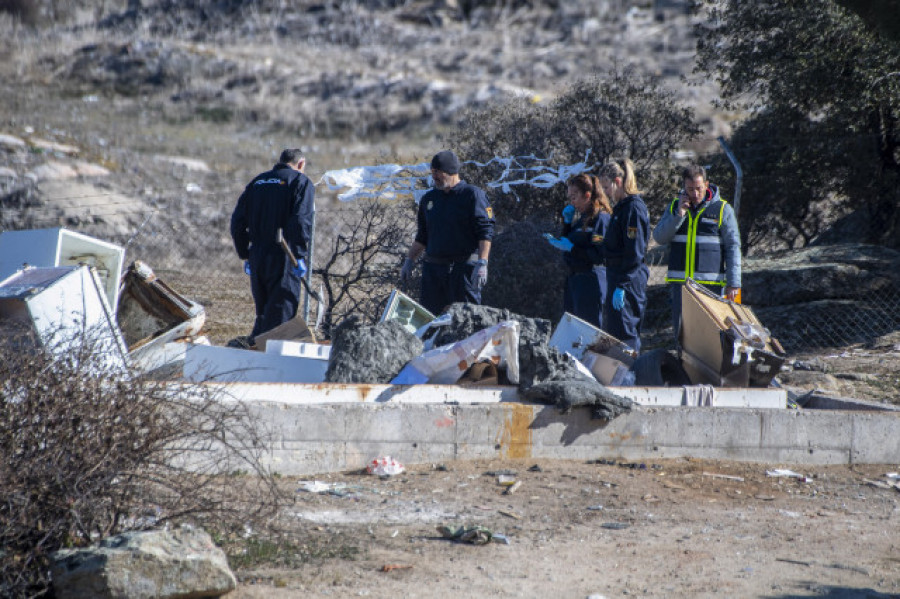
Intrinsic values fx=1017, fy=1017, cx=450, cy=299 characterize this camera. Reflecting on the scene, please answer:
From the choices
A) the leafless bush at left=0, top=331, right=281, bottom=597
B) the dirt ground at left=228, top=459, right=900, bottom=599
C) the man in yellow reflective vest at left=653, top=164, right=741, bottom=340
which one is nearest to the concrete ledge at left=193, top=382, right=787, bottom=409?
the dirt ground at left=228, top=459, right=900, bottom=599

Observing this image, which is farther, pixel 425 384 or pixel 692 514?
pixel 425 384

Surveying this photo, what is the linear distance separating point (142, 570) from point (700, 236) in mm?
5432

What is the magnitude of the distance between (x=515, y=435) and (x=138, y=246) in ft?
36.4

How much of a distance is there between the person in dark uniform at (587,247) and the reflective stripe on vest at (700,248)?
22.3 inches

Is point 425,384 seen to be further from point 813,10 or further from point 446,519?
point 813,10

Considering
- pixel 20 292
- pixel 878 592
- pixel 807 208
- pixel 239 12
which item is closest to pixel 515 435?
pixel 878 592

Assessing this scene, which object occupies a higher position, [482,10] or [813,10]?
[482,10]

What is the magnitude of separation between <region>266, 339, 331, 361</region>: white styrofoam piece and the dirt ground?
1362 millimetres

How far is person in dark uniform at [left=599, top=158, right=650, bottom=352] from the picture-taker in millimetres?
7848

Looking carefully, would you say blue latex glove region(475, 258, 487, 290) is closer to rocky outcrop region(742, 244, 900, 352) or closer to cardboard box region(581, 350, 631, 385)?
cardboard box region(581, 350, 631, 385)

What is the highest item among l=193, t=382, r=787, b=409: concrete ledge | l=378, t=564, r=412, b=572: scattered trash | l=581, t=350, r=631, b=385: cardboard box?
l=581, t=350, r=631, b=385: cardboard box

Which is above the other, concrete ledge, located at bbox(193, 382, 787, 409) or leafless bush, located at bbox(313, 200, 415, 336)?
leafless bush, located at bbox(313, 200, 415, 336)

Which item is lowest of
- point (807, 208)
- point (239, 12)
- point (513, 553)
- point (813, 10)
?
point (513, 553)

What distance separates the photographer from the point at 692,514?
18.0 ft
